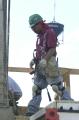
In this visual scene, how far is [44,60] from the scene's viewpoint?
223 inches

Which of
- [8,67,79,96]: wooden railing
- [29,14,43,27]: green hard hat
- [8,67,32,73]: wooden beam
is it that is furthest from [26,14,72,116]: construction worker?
[8,67,32,73]: wooden beam

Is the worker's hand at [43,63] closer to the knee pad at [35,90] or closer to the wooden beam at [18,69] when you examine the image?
the knee pad at [35,90]

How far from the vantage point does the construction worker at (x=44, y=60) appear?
18.8ft

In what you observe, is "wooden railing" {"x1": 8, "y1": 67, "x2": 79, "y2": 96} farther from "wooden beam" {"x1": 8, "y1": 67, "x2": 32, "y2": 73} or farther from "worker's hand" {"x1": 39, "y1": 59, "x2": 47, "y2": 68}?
"worker's hand" {"x1": 39, "y1": 59, "x2": 47, "y2": 68}

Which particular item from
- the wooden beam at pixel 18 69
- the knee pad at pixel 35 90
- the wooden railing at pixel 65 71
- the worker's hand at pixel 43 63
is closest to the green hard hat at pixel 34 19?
the worker's hand at pixel 43 63

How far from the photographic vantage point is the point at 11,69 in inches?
299

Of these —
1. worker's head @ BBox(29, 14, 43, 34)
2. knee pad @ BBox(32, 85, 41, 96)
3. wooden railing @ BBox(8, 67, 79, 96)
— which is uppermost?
worker's head @ BBox(29, 14, 43, 34)

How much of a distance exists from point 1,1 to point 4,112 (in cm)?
121

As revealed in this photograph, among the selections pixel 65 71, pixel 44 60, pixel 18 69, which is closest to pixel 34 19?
pixel 44 60

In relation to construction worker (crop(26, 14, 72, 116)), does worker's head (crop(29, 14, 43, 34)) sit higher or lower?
higher

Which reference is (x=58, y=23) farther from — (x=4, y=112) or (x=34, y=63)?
(x=4, y=112)

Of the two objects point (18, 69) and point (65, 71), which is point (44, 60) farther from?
point (18, 69)

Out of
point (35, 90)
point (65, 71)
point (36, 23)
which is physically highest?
point (36, 23)

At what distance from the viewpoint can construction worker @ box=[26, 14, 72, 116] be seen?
5742 mm
